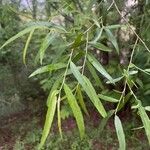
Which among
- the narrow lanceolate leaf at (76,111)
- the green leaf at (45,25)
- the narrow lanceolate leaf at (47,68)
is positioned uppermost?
the green leaf at (45,25)

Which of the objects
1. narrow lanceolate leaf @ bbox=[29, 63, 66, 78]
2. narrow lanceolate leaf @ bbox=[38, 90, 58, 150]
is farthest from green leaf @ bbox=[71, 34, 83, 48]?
narrow lanceolate leaf @ bbox=[38, 90, 58, 150]

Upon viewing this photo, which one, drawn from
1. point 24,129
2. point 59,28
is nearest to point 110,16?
point 24,129

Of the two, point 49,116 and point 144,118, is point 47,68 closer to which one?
point 49,116

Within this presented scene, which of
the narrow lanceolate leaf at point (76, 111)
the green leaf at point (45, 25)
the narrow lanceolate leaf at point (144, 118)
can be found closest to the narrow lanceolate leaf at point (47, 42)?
the green leaf at point (45, 25)

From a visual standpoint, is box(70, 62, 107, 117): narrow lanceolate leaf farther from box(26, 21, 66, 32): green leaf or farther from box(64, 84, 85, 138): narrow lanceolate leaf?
box(26, 21, 66, 32): green leaf

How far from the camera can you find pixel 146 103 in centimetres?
428

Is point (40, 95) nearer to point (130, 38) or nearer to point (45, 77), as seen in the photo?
point (45, 77)

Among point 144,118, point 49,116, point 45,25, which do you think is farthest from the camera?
point 45,25

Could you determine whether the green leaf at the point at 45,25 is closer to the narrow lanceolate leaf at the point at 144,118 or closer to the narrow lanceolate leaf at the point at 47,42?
the narrow lanceolate leaf at the point at 47,42

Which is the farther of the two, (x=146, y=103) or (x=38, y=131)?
(x=38, y=131)

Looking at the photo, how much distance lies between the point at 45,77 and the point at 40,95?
29.7 inches

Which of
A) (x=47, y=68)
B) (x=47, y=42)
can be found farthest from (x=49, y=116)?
(x=47, y=42)

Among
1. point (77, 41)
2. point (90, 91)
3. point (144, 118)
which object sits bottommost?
point (144, 118)

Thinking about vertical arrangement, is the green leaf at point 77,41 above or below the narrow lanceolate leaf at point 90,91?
above
